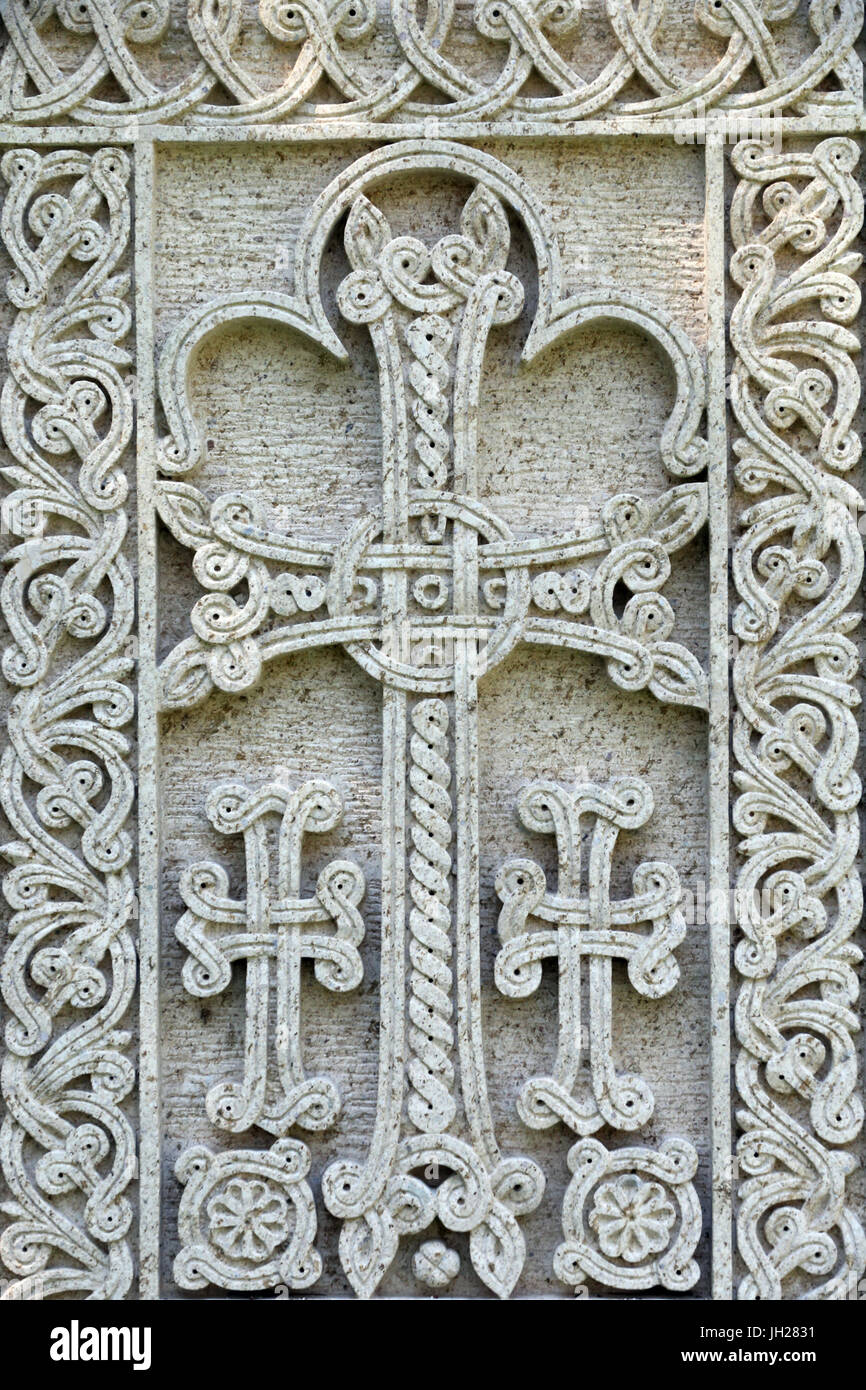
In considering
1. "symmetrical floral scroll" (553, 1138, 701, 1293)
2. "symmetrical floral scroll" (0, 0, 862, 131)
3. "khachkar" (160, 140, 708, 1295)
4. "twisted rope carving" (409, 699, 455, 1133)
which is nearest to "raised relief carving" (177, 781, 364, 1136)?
"khachkar" (160, 140, 708, 1295)

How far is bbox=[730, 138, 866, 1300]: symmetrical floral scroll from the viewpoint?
145 inches

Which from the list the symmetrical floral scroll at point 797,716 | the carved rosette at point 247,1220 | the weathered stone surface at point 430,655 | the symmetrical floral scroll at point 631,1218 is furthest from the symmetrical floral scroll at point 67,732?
the symmetrical floral scroll at point 797,716

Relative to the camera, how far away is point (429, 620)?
12.4 ft

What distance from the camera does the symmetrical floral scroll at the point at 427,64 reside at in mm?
3863

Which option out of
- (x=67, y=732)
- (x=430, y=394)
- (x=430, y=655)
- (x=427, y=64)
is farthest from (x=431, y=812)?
(x=427, y=64)

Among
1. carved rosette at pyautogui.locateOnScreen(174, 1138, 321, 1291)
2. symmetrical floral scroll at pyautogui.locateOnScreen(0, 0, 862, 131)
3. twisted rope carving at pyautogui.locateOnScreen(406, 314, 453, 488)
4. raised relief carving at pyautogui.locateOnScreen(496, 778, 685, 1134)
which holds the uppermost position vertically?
symmetrical floral scroll at pyautogui.locateOnScreen(0, 0, 862, 131)

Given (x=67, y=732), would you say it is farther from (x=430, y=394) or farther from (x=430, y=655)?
(x=430, y=394)

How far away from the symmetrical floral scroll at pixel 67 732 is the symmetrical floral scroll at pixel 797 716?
1.35 metres

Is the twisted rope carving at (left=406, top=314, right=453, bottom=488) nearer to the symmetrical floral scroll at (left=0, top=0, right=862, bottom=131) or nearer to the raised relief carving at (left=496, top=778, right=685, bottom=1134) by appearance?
the symmetrical floral scroll at (left=0, top=0, right=862, bottom=131)

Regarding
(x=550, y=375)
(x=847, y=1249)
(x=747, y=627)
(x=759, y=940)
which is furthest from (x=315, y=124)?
(x=847, y=1249)

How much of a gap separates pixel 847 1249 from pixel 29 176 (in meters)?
2.97

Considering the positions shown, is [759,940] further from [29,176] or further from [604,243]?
[29,176]

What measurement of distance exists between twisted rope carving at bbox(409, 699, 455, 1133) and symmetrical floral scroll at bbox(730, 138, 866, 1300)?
64 centimetres

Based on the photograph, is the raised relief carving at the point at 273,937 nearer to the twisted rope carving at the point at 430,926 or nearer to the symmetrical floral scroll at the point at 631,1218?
the twisted rope carving at the point at 430,926
